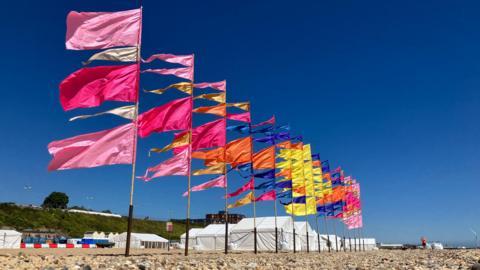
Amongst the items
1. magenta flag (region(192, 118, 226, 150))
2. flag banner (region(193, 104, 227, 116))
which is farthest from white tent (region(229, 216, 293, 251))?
flag banner (region(193, 104, 227, 116))

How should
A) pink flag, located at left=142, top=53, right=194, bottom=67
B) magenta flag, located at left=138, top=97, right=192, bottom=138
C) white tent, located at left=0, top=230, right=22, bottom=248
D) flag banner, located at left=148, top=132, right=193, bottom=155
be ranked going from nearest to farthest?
pink flag, located at left=142, top=53, right=194, bottom=67 → magenta flag, located at left=138, top=97, right=192, bottom=138 → flag banner, located at left=148, top=132, right=193, bottom=155 → white tent, located at left=0, top=230, right=22, bottom=248

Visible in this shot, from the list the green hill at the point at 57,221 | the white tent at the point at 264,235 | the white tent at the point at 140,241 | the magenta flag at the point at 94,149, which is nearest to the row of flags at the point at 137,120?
the magenta flag at the point at 94,149

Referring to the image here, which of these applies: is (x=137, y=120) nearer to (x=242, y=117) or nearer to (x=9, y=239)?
(x=242, y=117)

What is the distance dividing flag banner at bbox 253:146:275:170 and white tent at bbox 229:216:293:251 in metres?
21.6

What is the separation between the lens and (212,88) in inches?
1150

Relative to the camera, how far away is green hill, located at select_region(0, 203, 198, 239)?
9014 cm

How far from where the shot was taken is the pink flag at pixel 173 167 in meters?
24.2

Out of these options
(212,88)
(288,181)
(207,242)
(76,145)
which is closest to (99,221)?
(207,242)

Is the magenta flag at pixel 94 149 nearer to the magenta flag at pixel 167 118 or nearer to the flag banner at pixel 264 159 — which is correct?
the magenta flag at pixel 167 118

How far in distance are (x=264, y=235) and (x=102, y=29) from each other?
141 ft

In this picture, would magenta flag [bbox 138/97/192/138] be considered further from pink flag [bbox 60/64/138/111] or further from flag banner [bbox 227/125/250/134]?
flag banner [bbox 227/125/250/134]

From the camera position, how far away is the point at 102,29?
Result: 20.5 metres

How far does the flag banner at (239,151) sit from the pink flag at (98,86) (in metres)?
13.0

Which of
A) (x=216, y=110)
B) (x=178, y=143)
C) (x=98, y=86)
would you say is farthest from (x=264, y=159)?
(x=98, y=86)
